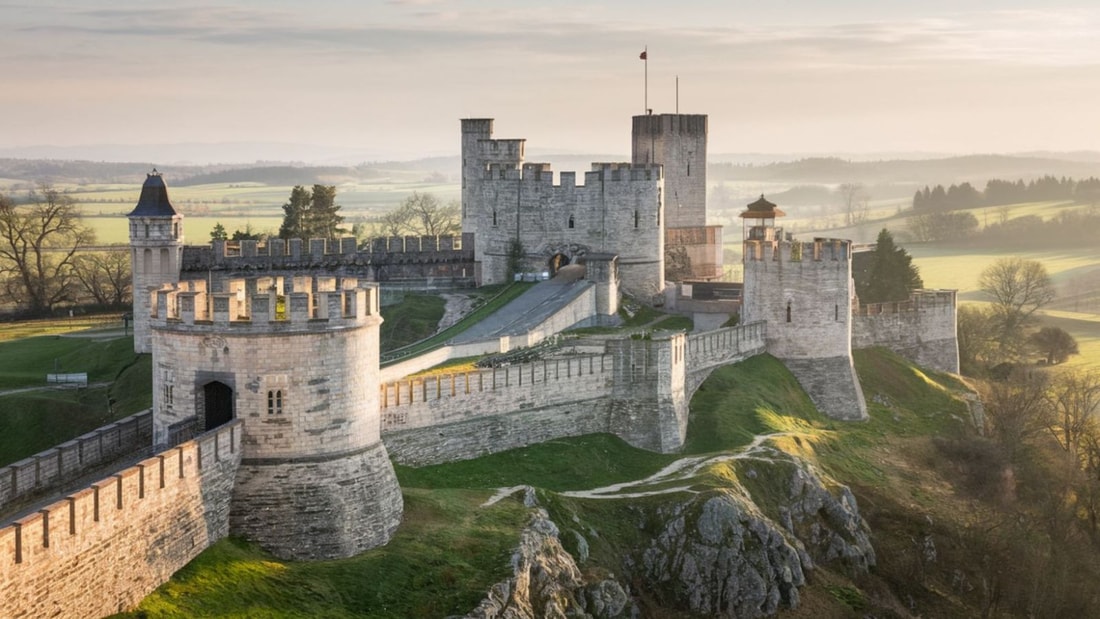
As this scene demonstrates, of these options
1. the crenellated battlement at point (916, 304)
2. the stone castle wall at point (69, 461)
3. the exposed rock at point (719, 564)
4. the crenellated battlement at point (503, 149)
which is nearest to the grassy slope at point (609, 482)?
the exposed rock at point (719, 564)

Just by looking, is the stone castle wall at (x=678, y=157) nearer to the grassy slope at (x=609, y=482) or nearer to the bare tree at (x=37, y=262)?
the grassy slope at (x=609, y=482)

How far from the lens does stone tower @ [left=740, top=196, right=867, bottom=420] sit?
57.2 metres

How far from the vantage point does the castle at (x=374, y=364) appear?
1090 inches

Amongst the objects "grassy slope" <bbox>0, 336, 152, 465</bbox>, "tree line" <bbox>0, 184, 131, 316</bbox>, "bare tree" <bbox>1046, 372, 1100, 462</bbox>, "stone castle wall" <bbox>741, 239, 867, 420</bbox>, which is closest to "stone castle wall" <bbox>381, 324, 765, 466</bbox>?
"stone castle wall" <bbox>741, 239, 867, 420</bbox>

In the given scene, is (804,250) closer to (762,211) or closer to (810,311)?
(810,311)

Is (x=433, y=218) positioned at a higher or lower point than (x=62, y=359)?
higher

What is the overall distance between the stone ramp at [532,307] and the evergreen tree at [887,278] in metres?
17.2

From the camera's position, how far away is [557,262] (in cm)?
6562

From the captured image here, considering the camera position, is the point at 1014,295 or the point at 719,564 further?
the point at 1014,295

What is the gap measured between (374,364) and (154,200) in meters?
26.7

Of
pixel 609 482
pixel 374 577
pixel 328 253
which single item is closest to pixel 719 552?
pixel 609 482

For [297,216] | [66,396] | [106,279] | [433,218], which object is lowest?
[66,396]

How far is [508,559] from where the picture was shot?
34438 mm

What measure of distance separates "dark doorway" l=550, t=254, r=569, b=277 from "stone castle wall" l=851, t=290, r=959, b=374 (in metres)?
12.5
